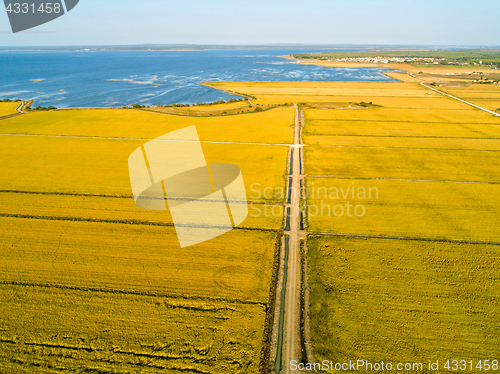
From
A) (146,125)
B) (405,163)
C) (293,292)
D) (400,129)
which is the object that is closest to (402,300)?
(293,292)

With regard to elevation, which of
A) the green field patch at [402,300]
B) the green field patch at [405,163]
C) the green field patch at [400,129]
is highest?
the green field patch at [400,129]

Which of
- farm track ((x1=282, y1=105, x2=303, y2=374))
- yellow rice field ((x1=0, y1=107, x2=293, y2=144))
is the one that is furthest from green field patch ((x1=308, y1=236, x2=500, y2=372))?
yellow rice field ((x1=0, y1=107, x2=293, y2=144))

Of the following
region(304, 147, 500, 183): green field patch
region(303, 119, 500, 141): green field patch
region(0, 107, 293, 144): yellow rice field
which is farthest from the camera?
region(0, 107, 293, 144): yellow rice field

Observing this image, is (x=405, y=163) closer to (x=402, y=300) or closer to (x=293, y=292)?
(x=402, y=300)

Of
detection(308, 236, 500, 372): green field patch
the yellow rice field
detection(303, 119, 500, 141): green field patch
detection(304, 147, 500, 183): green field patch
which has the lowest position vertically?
detection(308, 236, 500, 372): green field patch

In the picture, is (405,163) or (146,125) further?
(146,125)

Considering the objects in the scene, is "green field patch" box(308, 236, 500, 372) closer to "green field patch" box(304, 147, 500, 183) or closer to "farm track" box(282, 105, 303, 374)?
"farm track" box(282, 105, 303, 374)

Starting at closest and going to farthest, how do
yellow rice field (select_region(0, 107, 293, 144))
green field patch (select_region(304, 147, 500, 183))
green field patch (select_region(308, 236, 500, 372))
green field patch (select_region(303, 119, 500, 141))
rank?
green field patch (select_region(308, 236, 500, 372)) → green field patch (select_region(304, 147, 500, 183)) → green field patch (select_region(303, 119, 500, 141)) → yellow rice field (select_region(0, 107, 293, 144))

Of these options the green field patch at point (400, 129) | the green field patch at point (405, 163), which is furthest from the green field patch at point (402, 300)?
the green field patch at point (400, 129)

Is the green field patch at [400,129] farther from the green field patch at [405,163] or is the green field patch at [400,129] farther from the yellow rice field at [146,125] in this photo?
the green field patch at [405,163]

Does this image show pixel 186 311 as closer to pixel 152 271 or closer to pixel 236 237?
pixel 152 271

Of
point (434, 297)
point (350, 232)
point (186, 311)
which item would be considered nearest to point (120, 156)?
point (186, 311)
